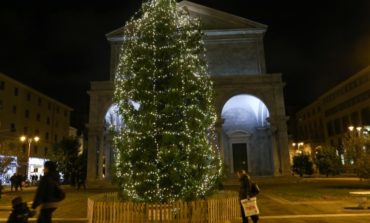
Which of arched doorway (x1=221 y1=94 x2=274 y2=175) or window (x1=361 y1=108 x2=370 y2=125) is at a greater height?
window (x1=361 y1=108 x2=370 y2=125)

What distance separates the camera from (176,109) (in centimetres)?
1168

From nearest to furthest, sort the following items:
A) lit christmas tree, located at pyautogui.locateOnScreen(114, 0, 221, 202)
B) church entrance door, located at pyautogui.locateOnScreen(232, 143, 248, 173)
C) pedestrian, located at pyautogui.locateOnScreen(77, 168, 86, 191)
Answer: lit christmas tree, located at pyautogui.locateOnScreen(114, 0, 221, 202)
pedestrian, located at pyautogui.locateOnScreen(77, 168, 86, 191)
church entrance door, located at pyautogui.locateOnScreen(232, 143, 248, 173)

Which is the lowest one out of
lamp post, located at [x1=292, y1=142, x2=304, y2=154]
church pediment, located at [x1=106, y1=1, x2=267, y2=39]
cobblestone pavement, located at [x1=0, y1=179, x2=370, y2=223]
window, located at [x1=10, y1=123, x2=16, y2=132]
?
cobblestone pavement, located at [x1=0, y1=179, x2=370, y2=223]

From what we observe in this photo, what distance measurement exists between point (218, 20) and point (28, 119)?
29.5 meters

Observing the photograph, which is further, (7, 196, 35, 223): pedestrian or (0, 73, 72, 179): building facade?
(0, 73, 72, 179): building facade

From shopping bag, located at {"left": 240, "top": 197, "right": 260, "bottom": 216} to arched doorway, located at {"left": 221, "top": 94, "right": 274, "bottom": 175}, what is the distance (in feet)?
77.3

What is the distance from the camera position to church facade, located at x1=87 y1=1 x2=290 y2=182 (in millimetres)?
31172

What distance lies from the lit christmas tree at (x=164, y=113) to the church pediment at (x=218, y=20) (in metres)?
24.5

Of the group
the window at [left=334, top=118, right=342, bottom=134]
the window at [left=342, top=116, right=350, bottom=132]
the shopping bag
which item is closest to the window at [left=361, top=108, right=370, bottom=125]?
the window at [left=342, top=116, right=350, bottom=132]

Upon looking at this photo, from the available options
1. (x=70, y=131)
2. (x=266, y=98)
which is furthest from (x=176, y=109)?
(x=70, y=131)

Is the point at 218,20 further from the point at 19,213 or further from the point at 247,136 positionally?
the point at 19,213

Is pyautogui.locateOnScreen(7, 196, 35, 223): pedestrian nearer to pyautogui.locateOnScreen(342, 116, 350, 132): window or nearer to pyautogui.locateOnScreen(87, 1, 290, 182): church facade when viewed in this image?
pyautogui.locateOnScreen(87, 1, 290, 182): church facade

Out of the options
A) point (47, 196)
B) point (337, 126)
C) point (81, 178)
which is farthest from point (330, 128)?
point (47, 196)

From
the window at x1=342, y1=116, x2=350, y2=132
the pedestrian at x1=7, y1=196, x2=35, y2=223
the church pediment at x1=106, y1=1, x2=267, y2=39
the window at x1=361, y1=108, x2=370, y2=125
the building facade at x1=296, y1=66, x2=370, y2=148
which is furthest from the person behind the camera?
the window at x1=342, y1=116, x2=350, y2=132
